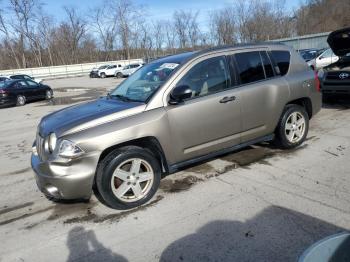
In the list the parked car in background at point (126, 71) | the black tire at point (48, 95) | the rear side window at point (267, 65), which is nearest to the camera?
the rear side window at point (267, 65)

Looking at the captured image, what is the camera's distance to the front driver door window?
4734mm

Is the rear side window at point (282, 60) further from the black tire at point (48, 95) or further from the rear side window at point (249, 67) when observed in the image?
the black tire at point (48, 95)

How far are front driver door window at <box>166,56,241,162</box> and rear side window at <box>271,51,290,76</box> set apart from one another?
1185 mm

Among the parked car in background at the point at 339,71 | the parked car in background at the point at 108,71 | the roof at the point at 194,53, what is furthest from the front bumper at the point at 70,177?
the parked car in background at the point at 108,71

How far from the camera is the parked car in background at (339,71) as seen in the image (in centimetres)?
898

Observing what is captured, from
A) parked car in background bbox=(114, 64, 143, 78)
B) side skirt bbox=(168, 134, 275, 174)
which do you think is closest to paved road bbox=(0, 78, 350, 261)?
side skirt bbox=(168, 134, 275, 174)

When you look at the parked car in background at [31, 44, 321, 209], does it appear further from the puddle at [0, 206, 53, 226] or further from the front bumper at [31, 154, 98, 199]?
the puddle at [0, 206, 53, 226]

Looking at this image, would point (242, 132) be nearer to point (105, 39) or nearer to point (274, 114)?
point (274, 114)

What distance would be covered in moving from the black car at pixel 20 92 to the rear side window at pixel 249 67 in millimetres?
16104

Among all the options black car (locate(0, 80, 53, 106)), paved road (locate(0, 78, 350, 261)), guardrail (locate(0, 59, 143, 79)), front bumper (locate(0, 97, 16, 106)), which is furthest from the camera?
guardrail (locate(0, 59, 143, 79))

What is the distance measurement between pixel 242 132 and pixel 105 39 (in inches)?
3036

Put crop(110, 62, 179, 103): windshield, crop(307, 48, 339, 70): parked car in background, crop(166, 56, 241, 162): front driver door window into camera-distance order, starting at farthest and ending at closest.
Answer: crop(307, 48, 339, 70): parked car in background
crop(110, 62, 179, 103): windshield
crop(166, 56, 241, 162): front driver door window

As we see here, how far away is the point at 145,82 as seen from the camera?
523 cm

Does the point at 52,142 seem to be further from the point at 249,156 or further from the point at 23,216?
the point at 249,156
